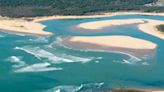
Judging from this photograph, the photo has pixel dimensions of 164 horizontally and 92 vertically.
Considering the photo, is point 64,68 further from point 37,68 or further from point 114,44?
point 114,44

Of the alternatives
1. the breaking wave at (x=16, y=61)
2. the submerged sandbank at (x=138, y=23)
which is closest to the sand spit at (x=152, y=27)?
the submerged sandbank at (x=138, y=23)

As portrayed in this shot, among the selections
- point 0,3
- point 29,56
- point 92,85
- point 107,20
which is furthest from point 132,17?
point 92,85

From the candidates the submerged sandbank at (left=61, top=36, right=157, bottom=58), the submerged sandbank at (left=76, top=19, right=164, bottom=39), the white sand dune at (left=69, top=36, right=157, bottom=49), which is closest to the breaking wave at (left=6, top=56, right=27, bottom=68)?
the submerged sandbank at (left=61, top=36, right=157, bottom=58)

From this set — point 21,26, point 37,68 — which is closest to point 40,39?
point 21,26

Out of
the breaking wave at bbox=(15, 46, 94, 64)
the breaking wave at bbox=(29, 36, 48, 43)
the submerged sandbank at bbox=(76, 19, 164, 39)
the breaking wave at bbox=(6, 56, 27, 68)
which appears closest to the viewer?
the breaking wave at bbox=(6, 56, 27, 68)

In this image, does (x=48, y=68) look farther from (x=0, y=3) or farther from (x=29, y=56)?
(x=0, y=3)

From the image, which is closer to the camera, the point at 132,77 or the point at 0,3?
the point at 132,77

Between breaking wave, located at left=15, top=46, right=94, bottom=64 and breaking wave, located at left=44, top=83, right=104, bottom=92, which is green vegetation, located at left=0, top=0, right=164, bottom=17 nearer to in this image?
breaking wave, located at left=15, top=46, right=94, bottom=64
